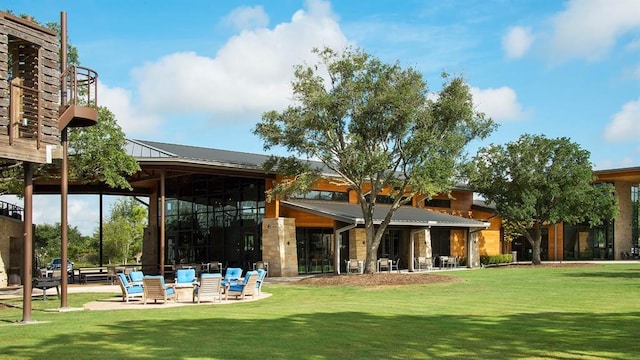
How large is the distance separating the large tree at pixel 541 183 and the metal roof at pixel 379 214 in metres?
2.38

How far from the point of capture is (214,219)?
108ft

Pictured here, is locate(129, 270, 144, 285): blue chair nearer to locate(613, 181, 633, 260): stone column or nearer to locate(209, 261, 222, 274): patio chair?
locate(209, 261, 222, 274): patio chair

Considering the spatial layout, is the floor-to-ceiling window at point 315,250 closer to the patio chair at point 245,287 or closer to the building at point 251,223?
the building at point 251,223

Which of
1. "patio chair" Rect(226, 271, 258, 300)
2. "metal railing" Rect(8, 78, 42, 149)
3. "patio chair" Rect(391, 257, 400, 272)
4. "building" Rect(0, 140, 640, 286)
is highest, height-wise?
"metal railing" Rect(8, 78, 42, 149)

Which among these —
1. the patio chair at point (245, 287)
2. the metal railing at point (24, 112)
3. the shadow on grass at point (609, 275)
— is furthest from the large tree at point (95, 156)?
the shadow on grass at point (609, 275)

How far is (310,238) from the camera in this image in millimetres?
31250

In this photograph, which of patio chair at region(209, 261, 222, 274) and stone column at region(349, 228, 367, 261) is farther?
stone column at region(349, 228, 367, 261)

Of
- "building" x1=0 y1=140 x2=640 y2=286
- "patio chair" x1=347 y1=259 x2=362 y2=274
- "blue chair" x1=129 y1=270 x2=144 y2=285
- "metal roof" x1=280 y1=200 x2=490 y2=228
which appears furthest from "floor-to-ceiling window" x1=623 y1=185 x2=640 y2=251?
"blue chair" x1=129 y1=270 x2=144 y2=285

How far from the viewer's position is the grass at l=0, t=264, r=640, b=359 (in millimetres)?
8320

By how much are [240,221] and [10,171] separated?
43.9ft

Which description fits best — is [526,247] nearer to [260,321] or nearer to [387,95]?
[387,95]

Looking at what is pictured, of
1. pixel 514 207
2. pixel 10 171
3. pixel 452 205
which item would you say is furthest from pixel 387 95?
pixel 452 205

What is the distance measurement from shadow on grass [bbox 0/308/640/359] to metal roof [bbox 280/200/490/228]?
15889 mm

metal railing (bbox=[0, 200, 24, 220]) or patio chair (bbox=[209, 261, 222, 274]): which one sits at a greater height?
metal railing (bbox=[0, 200, 24, 220])
